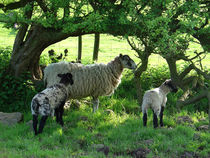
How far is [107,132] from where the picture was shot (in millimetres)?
7953

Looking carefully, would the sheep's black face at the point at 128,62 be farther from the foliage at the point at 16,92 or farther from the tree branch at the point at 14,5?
the tree branch at the point at 14,5

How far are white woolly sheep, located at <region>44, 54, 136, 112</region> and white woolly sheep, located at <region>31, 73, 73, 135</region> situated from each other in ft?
1.46

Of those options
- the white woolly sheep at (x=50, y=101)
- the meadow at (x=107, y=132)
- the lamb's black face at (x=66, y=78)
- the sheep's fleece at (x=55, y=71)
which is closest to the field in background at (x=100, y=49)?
the meadow at (x=107, y=132)

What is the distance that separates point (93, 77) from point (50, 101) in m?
2.16

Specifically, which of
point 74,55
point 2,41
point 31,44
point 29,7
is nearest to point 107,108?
point 31,44

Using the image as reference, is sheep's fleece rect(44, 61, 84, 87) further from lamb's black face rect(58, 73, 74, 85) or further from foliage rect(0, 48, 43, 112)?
foliage rect(0, 48, 43, 112)

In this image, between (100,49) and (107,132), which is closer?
(107,132)

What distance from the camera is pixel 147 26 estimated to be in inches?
307

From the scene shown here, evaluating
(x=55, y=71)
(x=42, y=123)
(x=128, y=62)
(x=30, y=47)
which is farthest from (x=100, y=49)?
(x=42, y=123)

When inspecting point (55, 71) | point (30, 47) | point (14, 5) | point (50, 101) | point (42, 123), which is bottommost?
point (42, 123)

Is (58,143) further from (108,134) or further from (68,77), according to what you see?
(68,77)

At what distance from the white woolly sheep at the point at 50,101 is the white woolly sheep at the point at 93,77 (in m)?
0.44

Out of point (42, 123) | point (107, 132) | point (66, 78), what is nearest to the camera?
point (42, 123)

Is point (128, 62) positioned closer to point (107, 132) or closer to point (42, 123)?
point (107, 132)
